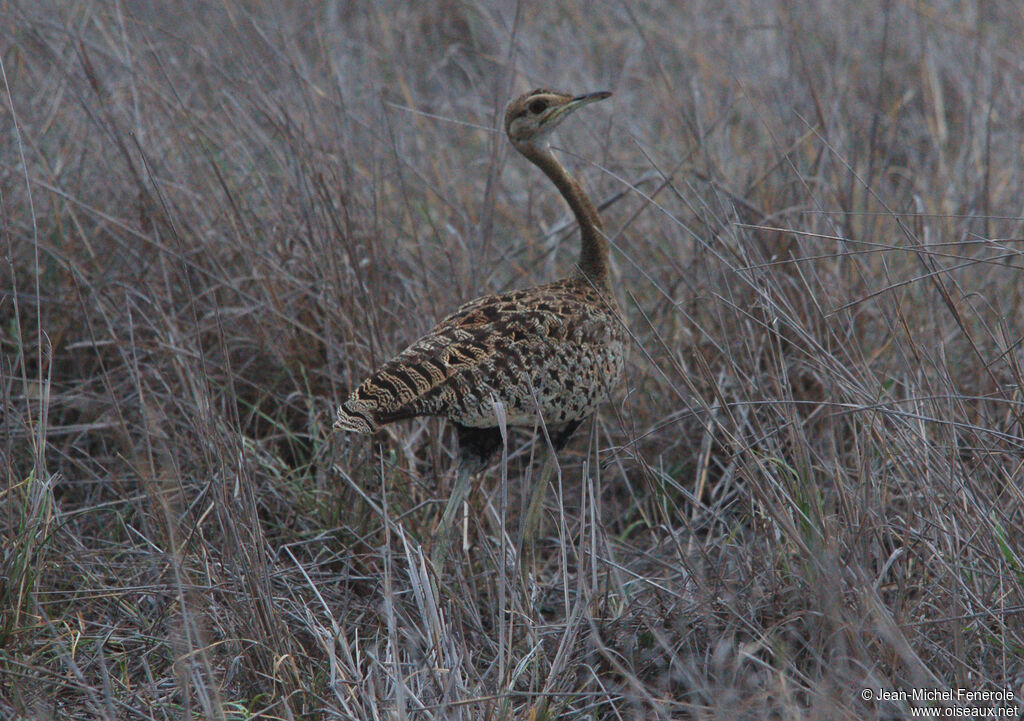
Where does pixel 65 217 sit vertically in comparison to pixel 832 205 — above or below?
above

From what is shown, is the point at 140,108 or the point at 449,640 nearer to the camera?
the point at 449,640

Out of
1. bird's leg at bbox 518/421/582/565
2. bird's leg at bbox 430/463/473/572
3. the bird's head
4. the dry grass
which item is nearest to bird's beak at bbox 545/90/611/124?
the bird's head

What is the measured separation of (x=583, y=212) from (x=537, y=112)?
1.09 ft

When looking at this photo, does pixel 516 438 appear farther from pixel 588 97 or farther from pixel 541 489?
pixel 588 97

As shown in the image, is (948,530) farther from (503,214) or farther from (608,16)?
(608,16)

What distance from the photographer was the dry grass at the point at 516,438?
6.88ft

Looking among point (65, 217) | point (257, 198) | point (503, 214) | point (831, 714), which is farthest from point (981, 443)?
point (65, 217)

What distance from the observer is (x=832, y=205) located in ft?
12.0

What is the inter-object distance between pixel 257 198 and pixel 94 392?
98cm

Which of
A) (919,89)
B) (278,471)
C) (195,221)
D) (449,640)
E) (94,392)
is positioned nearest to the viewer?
(449,640)

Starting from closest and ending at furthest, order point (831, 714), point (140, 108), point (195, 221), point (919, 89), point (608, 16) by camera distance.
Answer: point (831, 714), point (195, 221), point (140, 108), point (919, 89), point (608, 16)

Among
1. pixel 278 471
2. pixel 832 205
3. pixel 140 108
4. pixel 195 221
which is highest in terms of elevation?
pixel 140 108

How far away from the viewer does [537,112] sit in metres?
2.95

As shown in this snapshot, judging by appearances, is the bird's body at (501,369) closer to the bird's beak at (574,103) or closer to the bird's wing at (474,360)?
the bird's wing at (474,360)
